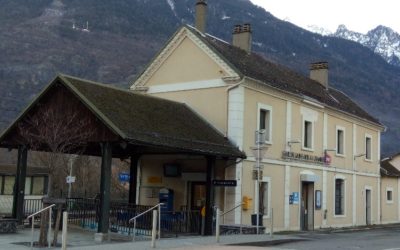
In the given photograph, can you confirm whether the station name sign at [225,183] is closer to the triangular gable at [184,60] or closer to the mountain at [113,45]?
the triangular gable at [184,60]

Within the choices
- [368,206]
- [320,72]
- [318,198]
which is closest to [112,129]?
[318,198]

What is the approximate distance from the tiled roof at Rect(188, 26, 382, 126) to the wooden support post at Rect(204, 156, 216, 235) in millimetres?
4344

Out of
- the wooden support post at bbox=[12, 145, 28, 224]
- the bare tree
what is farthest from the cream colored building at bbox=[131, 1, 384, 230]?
the wooden support post at bbox=[12, 145, 28, 224]

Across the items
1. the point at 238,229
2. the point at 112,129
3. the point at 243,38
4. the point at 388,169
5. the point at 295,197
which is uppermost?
the point at 243,38

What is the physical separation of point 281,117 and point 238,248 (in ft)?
36.9

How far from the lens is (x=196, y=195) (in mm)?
27016

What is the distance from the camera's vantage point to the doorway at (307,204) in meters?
30.2

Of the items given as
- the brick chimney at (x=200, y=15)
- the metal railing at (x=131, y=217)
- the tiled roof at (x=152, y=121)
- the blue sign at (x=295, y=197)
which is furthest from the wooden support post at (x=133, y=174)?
the blue sign at (x=295, y=197)

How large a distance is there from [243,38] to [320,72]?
27.0 ft

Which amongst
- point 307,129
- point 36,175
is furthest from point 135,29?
point 307,129

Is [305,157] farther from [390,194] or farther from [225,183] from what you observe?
[390,194]

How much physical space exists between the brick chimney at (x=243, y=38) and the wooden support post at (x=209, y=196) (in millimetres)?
9447

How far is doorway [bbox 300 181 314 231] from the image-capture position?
30156mm

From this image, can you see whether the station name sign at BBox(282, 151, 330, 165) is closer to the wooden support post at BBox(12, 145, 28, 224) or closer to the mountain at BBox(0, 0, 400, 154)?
the wooden support post at BBox(12, 145, 28, 224)
